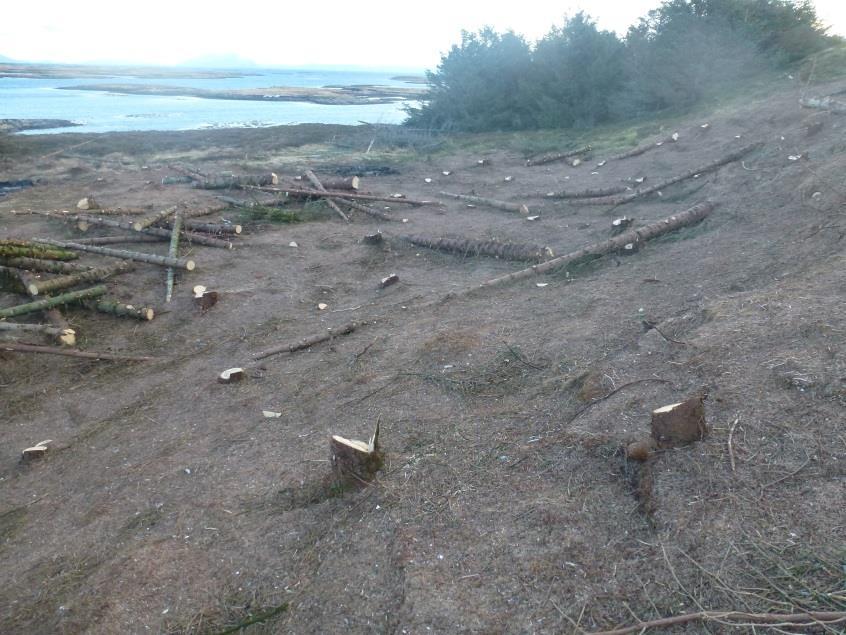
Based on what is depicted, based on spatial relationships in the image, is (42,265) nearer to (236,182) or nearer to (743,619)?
(236,182)

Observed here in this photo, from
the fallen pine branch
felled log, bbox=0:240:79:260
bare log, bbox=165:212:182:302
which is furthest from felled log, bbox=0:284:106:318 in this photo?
the fallen pine branch

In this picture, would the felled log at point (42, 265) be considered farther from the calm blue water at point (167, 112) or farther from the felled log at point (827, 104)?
the calm blue water at point (167, 112)

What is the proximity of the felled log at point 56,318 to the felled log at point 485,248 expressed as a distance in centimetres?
618

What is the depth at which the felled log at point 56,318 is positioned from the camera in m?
8.13

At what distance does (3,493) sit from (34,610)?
6.97 ft

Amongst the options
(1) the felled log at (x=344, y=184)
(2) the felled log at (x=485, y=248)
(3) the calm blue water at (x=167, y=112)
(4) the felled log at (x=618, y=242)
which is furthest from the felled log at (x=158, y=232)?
(3) the calm blue water at (x=167, y=112)

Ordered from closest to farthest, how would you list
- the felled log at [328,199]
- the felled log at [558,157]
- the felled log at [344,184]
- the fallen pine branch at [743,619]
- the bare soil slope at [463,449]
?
the fallen pine branch at [743,619]
the bare soil slope at [463,449]
the felled log at [328,199]
the felled log at [344,184]
the felled log at [558,157]

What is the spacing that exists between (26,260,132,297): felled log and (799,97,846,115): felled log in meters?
13.7

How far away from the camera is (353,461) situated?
14.2 feet

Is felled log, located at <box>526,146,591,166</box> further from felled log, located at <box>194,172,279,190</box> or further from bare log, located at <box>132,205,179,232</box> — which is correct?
bare log, located at <box>132,205,179,232</box>

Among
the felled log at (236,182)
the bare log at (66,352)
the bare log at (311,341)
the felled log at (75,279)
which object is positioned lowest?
the bare log at (66,352)

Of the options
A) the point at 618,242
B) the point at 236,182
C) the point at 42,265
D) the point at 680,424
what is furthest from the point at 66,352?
the point at 236,182

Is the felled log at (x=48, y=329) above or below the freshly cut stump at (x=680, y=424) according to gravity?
below

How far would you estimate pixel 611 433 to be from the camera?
428 centimetres
